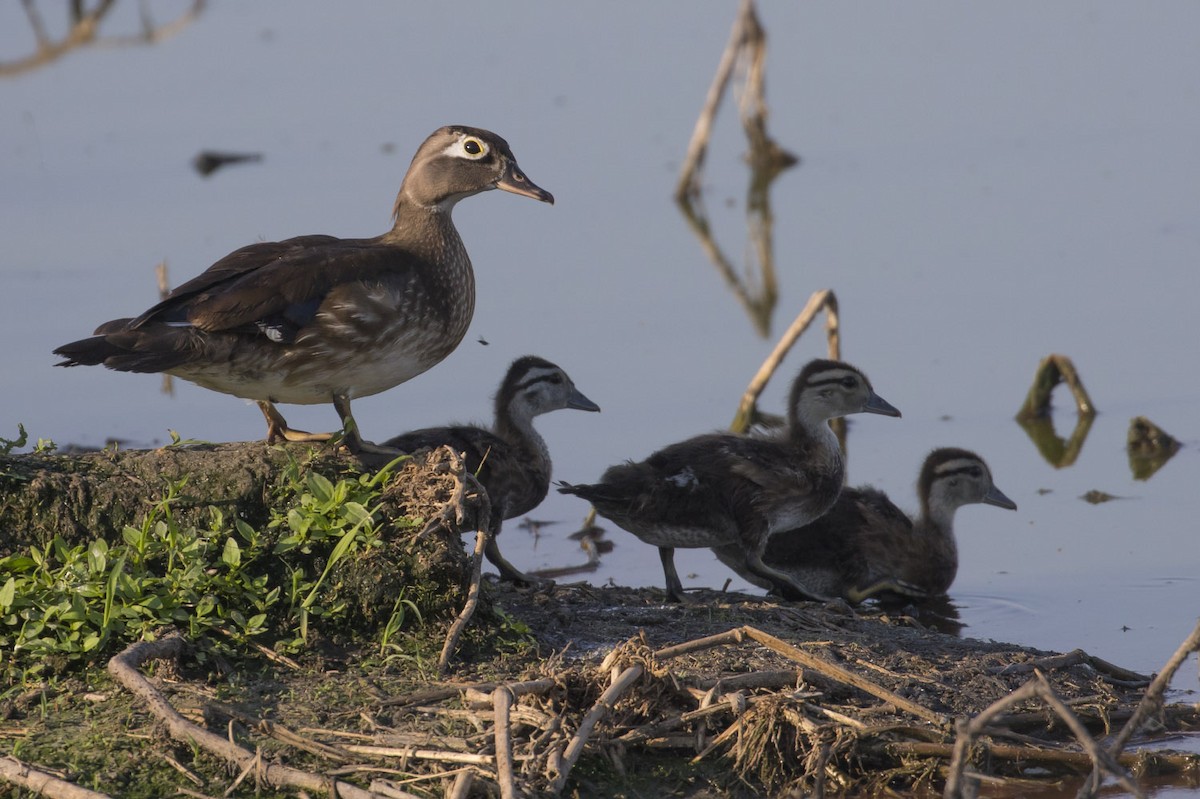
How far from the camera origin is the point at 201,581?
5.59m

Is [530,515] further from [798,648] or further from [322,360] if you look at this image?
[798,648]

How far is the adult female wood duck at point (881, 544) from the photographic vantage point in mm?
8406

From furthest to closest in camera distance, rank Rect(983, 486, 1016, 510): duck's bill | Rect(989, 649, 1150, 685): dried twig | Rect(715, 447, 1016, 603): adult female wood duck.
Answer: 1. Rect(983, 486, 1016, 510): duck's bill
2. Rect(715, 447, 1016, 603): adult female wood duck
3. Rect(989, 649, 1150, 685): dried twig

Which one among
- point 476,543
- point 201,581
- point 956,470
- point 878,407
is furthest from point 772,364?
point 201,581

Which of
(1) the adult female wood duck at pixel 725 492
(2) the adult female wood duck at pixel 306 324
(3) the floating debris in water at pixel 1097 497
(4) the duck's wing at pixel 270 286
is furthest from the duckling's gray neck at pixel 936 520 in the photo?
(4) the duck's wing at pixel 270 286

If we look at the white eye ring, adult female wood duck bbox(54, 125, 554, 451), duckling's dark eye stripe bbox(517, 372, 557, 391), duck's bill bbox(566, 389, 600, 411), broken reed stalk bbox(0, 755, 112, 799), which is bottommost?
broken reed stalk bbox(0, 755, 112, 799)

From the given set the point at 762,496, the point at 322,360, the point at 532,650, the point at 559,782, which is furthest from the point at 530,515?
the point at 559,782

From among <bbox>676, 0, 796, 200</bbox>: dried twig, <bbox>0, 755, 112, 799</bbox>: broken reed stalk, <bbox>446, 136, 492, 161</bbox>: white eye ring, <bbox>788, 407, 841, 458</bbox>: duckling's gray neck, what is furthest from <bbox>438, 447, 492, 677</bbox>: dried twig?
<bbox>676, 0, 796, 200</bbox>: dried twig

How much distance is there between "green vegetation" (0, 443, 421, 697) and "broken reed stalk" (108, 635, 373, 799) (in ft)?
0.31

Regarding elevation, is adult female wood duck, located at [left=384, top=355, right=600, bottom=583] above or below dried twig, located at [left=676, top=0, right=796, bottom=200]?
below

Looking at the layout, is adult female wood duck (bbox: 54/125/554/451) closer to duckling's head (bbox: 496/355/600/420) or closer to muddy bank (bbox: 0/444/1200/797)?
muddy bank (bbox: 0/444/1200/797)

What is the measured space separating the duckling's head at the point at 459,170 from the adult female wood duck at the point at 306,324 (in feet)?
0.69

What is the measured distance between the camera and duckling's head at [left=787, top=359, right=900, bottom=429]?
8797 millimetres

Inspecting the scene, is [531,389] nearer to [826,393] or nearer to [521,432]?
[521,432]
